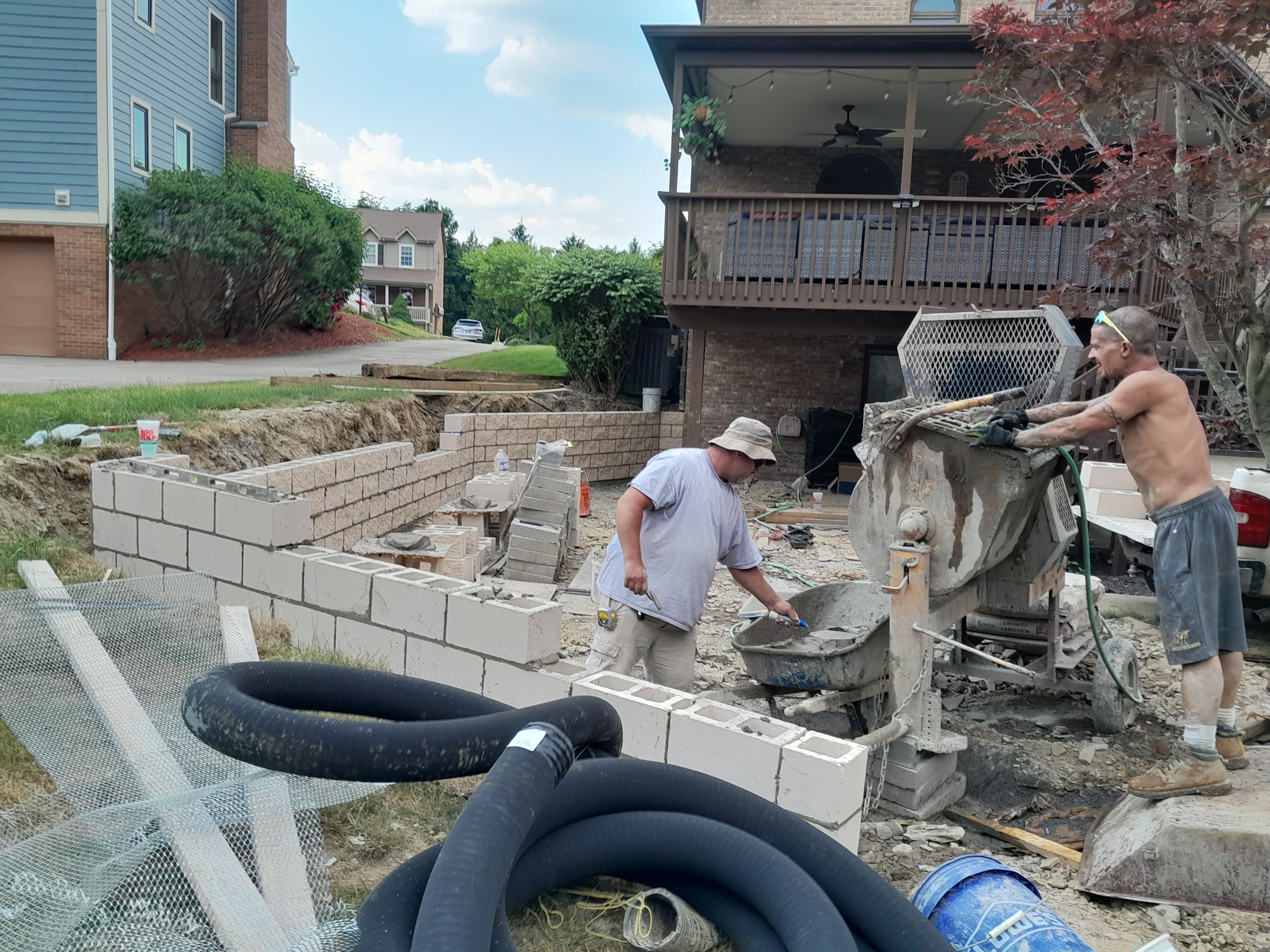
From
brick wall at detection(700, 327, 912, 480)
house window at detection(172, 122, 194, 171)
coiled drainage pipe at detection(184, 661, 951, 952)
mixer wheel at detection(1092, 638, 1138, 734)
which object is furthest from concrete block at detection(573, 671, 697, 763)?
house window at detection(172, 122, 194, 171)

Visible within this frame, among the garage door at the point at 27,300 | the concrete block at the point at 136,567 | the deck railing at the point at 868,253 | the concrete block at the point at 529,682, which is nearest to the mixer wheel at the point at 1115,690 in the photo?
the concrete block at the point at 529,682

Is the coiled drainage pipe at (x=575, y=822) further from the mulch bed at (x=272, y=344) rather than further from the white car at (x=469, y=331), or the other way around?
the white car at (x=469, y=331)

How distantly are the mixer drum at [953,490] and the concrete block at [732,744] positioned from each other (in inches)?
50.9

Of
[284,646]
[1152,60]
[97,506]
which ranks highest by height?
[1152,60]

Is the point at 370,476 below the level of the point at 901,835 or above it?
above

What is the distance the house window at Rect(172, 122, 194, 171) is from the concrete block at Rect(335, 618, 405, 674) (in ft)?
60.0

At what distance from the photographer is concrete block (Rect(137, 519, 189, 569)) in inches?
201

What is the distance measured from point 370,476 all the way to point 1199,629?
5.89 m

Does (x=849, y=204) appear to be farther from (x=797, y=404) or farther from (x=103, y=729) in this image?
(x=103, y=729)

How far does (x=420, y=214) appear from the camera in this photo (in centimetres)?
6288

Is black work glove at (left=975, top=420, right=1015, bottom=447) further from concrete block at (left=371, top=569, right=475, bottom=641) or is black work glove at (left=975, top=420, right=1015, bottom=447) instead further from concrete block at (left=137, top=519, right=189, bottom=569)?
concrete block at (left=137, top=519, right=189, bottom=569)

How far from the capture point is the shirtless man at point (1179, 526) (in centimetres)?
352

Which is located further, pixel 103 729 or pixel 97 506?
pixel 97 506

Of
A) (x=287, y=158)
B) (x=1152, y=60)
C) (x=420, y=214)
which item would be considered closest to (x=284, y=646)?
(x=1152, y=60)
